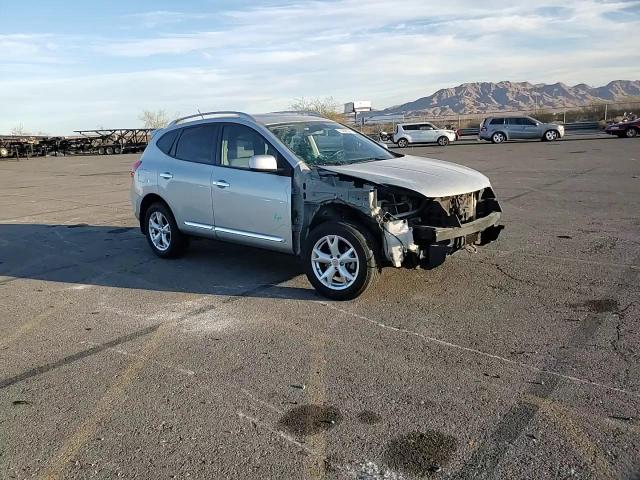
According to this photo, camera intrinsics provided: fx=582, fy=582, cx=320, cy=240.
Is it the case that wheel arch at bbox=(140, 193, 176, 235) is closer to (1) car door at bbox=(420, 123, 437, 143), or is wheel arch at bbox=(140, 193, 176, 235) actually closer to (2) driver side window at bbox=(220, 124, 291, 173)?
(2) driver side window at bbox=(220, 124, 291, 173)

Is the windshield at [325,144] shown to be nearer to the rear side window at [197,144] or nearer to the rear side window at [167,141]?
the rear side window at [197,144]

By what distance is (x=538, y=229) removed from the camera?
8.55m

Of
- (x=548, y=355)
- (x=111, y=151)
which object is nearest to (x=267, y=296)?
(x=548, y=355)

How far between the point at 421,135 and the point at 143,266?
37766 millimetres

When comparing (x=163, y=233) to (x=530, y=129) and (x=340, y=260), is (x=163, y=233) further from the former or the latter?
(x=530, y=129)

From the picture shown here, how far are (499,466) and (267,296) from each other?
3300 millimetres

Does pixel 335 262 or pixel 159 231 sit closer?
pixel 335 262

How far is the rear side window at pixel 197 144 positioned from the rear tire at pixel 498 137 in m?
34.4

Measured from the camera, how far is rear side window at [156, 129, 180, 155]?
7.41 m

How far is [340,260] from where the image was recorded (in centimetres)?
545

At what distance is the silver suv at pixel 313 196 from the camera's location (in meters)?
5.32

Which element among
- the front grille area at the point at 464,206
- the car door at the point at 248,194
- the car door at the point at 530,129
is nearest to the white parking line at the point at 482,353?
the car door at the point at 248,194

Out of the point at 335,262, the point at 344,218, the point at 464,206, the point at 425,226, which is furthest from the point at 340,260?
the point at 464,206

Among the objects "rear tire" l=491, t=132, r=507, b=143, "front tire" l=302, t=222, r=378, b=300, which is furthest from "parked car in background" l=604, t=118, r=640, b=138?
"front tire" l=302, t=222, r=378, b=300
